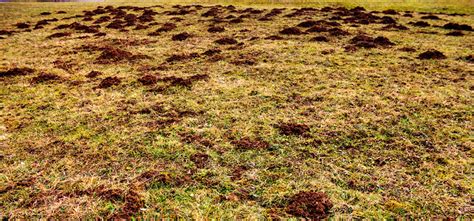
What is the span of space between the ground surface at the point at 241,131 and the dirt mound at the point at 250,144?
1.4 inches

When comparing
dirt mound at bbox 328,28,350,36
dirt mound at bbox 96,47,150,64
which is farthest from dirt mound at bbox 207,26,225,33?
dirt mound at bbox 328,28,350,36

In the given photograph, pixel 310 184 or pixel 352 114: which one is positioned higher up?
pixel 352 114

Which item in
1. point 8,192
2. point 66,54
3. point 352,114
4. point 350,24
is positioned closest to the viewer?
point 8,192

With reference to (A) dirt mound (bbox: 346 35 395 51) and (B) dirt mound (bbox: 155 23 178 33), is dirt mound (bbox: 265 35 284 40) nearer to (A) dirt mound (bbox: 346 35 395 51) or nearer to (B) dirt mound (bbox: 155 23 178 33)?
(A) dirt mound (bbox: 346 35 395 51)

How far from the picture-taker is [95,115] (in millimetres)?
8062

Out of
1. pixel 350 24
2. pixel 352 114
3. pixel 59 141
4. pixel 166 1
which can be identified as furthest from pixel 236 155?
pixel 166 1

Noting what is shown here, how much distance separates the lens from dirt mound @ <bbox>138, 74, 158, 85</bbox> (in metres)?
10.2

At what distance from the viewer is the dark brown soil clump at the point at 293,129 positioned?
22.9ft

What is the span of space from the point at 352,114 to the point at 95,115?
6603 millimetres

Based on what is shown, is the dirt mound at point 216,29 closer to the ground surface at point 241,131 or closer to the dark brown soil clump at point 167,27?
the dark brown soil clump at point 167,27

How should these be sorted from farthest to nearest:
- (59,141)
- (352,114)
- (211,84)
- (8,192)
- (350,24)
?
(350,24) < (211,84) < (352,114) < (59,141) < (8,192)

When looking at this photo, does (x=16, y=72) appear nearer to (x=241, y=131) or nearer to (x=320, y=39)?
(x=241, y=131)

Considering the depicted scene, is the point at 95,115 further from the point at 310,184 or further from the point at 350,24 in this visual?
the point at 350,24

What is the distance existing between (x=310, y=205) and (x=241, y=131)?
2.67m
